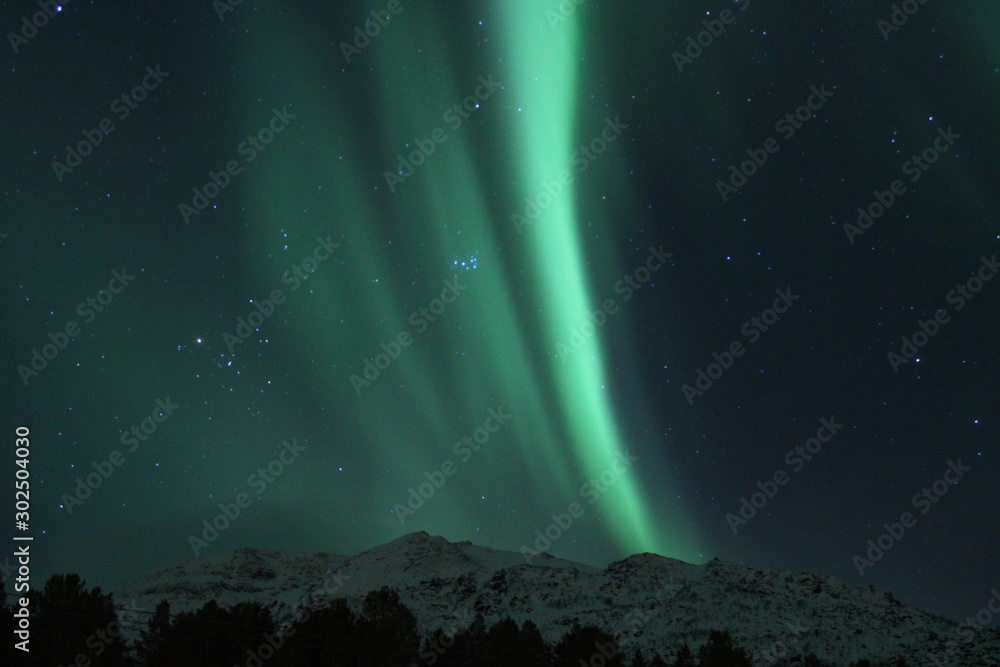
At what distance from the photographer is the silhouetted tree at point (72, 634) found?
3019 centimetres

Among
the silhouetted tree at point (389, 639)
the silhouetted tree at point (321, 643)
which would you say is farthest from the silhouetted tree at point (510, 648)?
the silhouetted tree at point (321, 643)

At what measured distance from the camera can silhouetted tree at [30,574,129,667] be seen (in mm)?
30188

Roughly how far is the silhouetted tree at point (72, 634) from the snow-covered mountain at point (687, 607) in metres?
67.0

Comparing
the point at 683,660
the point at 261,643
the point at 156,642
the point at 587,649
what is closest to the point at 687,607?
the point at 683,660

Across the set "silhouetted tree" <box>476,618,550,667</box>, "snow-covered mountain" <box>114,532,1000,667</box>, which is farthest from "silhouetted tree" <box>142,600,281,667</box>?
"snow-covered mountain" <box>114,532,1000,667</box>

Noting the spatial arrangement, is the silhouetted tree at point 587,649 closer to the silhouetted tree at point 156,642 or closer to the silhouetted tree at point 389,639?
the silhouetted tree at point 389,639

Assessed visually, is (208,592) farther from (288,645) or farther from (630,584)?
(288,645)

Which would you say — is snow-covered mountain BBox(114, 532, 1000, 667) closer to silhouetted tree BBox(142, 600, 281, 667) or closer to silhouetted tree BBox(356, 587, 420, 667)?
silhouetted tree BBox(356, 587, 420, 667)

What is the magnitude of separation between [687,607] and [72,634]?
10227cm

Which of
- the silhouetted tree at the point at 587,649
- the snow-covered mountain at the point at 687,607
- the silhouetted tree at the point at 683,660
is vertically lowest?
the silhouetted tree at the point at 683,660

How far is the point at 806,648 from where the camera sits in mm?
85312

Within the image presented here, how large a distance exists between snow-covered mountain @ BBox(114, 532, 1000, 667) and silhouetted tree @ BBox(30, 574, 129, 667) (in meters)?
67.0

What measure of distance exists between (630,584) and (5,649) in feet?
430

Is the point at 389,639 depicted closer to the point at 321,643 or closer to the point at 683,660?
the point at 321,643
